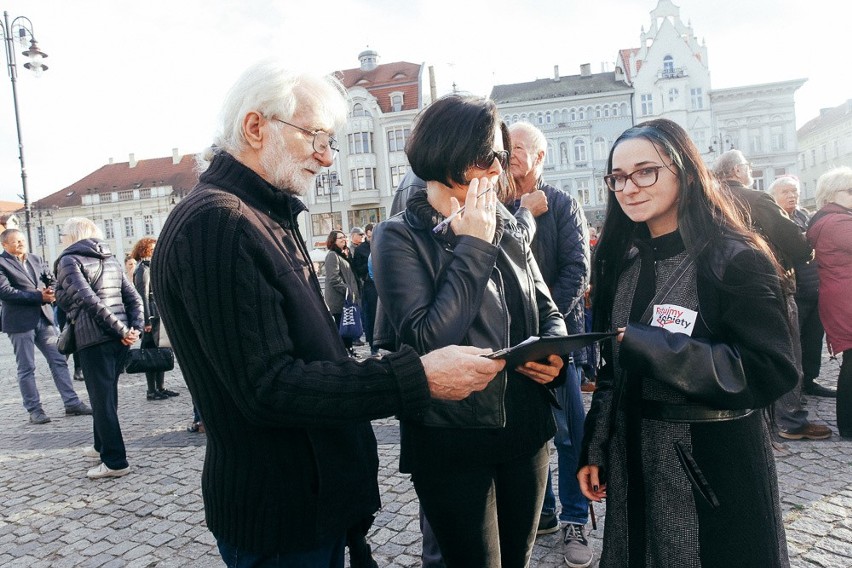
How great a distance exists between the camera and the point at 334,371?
1.50 meters

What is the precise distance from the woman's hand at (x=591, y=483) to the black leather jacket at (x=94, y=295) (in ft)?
14.0

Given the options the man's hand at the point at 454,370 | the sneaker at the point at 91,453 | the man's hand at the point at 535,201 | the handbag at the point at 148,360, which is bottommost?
the sneaker at the point at 91,453

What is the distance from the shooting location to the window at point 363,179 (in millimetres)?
44719

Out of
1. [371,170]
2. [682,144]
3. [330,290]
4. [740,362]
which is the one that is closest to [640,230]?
[682,144]

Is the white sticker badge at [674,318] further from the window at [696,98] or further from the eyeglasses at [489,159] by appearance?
the window at [696,98]

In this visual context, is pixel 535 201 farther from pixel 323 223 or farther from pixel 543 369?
pixel 323 223

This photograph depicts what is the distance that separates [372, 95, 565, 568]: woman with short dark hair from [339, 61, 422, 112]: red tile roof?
4406cm

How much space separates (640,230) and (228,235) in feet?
4.88

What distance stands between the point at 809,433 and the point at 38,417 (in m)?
8.04

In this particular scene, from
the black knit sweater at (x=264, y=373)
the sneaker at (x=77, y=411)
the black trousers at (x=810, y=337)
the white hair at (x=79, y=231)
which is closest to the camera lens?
the black knit sweater at (x=264, y=373)

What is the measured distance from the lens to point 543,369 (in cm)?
187

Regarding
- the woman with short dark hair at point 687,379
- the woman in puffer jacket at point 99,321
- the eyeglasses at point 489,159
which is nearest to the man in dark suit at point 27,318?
the woman in puffer jacket at point 99,321

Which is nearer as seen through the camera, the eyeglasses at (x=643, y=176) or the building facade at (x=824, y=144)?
the eyeglasses at (x=643, y=176)

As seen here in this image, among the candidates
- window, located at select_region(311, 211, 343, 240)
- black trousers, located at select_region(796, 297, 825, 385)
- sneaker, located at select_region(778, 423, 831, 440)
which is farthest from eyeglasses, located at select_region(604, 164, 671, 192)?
window, located at select_region(311, 211, 343, 240)
